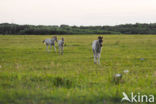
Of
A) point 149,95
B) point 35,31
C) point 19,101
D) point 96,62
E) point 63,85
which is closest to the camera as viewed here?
point 19,101

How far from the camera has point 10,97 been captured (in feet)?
19.5

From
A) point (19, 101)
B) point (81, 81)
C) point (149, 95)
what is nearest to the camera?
point (19, 101)

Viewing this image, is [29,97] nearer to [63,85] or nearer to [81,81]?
[63,85]

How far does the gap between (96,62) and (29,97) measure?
11.2m

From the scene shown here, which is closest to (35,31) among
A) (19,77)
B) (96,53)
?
(96,53)

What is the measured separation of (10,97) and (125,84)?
4.06 meters

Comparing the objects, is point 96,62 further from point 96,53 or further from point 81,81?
point 81,81

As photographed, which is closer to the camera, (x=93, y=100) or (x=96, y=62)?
(x=93, y=100)

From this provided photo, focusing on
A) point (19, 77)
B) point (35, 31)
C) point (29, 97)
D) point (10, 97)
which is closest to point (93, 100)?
point (29, 97)

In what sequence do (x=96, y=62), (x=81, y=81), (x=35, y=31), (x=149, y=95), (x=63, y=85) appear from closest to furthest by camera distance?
(x=149, y=95) < (x=63, y=85) < (x=81, y=81) < (x=96, y=62) < (x=35, y=31)

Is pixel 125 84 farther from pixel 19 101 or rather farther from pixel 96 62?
pixel 96 62

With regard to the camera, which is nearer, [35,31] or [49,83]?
[49,83]

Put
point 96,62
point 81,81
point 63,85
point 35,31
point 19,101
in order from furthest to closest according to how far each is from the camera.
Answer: point 35,31 < point 96,62 < point 81,81 < point 63,85 < point 19,101

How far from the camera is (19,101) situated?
559 cm
